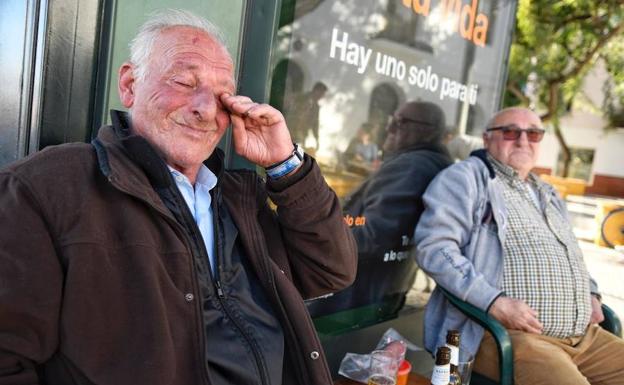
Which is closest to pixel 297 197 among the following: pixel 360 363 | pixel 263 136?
pixel 263 136

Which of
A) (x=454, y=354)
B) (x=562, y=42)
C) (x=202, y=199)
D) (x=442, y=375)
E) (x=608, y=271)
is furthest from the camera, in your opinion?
(x=562, y=42)

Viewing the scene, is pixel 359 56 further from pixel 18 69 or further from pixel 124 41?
pixel 18 69

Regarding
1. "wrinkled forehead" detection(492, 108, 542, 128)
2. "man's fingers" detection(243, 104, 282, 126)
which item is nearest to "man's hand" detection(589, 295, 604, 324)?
"wrinkled forehead" detection(492, 108, 542, 128)

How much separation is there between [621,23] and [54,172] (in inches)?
415

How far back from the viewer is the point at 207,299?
5.22ft

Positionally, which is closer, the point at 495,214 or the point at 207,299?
the point at 207,299

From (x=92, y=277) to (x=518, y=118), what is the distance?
2597 millimetres

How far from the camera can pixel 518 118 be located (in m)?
3.24

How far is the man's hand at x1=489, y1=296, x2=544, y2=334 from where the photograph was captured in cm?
262

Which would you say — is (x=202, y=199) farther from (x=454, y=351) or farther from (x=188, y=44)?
(x=454, y=351)

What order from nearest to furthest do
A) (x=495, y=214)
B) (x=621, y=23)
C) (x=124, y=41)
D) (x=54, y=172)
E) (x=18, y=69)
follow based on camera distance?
Answer: (x=54, y=172) < (x=18, y=69) < (x=124, y=41) < (x=495, y=214) < (x=621, y=23)

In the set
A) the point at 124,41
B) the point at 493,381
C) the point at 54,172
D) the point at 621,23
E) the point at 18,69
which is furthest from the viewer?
the point at 621,23

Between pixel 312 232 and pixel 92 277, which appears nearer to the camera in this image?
pixel 92 277

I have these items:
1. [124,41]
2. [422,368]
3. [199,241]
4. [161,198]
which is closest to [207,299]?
[199,241]
